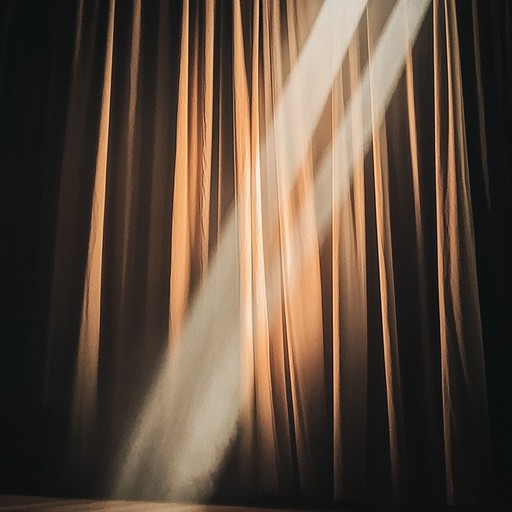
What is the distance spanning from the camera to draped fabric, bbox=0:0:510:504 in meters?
A: 2.00

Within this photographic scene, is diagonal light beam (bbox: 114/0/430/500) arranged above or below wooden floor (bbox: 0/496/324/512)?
above

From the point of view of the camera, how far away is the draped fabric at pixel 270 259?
2.00 metres

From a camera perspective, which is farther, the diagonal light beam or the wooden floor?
the diagonal light beam

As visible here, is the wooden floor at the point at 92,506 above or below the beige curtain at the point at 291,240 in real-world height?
below

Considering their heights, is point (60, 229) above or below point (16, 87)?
below

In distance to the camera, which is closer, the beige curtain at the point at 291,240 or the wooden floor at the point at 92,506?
the wooden floor at the point at 92,506

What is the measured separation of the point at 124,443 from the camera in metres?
2.14

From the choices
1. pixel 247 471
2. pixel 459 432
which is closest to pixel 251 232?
pixel 247 471

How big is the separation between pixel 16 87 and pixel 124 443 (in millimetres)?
1833

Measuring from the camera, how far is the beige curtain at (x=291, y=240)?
1.99m

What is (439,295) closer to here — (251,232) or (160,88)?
(251,232)

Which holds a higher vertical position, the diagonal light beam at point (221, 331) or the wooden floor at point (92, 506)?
the diagonal light beam at point (221, 331)

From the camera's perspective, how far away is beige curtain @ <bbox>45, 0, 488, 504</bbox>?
78.4 inches

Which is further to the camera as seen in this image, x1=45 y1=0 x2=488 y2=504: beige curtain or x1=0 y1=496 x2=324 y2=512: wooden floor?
x1=45 y1=0 x2=488 y2=504: beige curtain
